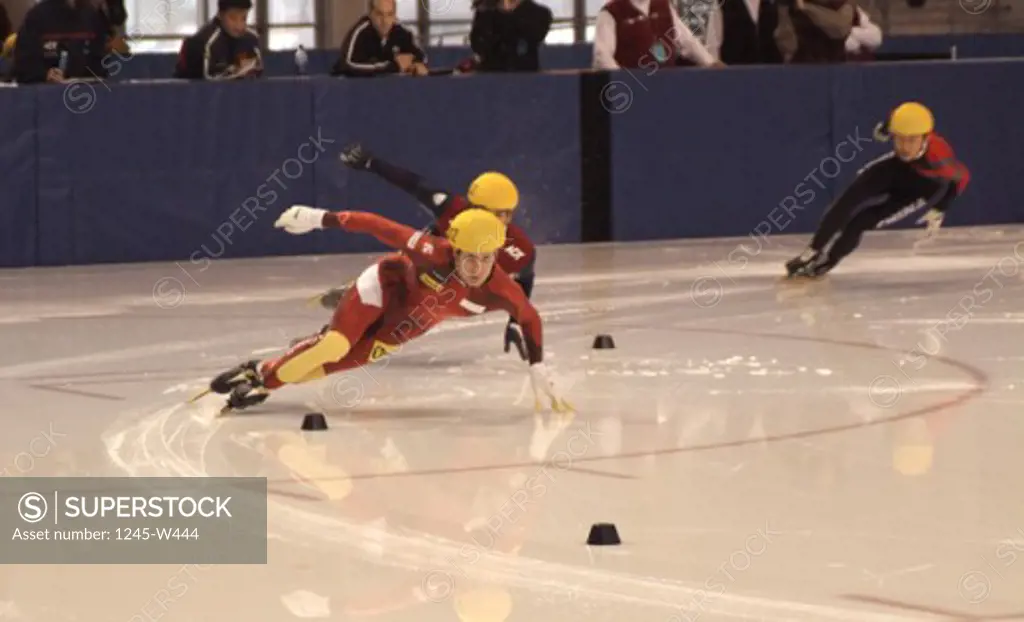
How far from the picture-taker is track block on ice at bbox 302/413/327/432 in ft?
28.6

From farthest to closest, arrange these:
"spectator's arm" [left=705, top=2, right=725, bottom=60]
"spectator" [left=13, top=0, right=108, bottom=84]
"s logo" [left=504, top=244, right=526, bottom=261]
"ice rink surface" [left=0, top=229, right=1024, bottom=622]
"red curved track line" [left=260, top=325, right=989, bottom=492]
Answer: "spectator's arm" [left=705, top=2, right=725, bottom=60]
"spectator" [left=13, top=0, right=108, bottom=84]
"s logo" [left=504, top=244, right=526, bottom=261]
"red curved track line" [left=260, top=325, right=989, bottom=492]
"ice rink surface" [left=0, top=229, right=1024, bottom=622]

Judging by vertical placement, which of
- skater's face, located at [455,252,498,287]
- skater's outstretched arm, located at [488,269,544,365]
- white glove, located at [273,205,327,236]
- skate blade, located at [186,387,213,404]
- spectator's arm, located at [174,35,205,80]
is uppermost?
spectator's arm, located at [174,35,205,80]

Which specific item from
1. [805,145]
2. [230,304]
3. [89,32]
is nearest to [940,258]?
→ [805,145]

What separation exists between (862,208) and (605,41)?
307 centimetres

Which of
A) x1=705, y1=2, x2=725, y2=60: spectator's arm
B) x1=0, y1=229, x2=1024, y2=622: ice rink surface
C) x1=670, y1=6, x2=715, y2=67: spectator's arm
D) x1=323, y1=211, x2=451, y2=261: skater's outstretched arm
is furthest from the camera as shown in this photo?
x1=705, y1=2, x2=725, y2=60: spectator's arm

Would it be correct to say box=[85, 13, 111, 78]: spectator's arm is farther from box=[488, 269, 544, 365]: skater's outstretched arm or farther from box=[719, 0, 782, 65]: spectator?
box=[488, 269, 544, 365]: skater's outstretched arm

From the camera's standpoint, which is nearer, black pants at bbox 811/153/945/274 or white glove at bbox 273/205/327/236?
white glove at bbox 273/205/327/236

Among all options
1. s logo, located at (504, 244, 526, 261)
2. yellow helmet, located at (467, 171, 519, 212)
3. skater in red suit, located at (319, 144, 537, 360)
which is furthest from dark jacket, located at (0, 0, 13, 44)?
yellow helmet, located at (467, 171, 519, 212)

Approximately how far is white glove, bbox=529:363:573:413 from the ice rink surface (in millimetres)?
125

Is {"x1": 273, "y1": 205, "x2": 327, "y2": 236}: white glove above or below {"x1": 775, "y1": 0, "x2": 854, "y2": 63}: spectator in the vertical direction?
below

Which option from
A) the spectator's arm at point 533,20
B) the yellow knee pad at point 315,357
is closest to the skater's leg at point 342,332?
the yellow knee pad at point 315,357

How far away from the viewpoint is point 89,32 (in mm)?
15188

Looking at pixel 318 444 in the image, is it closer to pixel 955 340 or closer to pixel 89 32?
pixel 955 340

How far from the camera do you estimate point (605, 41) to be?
16.6m
